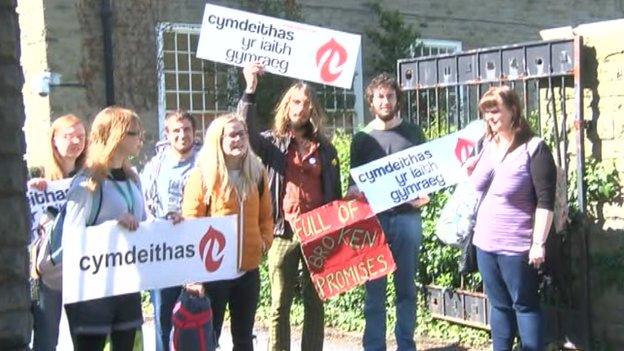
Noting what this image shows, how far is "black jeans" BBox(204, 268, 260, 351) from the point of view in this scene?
567 centimetres

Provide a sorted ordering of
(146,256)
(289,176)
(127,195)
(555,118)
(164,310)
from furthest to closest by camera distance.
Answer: (555,118) < (289,176) < (164,310) < (146,256) < (127,195)

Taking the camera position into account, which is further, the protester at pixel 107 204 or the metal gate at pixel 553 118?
the metal gate at pixel 553 118

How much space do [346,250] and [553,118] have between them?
1.62 meters

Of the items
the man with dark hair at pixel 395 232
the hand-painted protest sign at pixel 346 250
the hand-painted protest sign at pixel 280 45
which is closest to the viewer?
the hand-painted protest sign at pixel 346 250

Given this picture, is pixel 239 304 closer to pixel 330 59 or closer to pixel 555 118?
pixel 330 59

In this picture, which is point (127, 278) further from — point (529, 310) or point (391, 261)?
point (529, 310)

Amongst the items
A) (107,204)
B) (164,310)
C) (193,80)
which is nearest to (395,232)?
(164,310)

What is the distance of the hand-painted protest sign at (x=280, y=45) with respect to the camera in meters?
6.67

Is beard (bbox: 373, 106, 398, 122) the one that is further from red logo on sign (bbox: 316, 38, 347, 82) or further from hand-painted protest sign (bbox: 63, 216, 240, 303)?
hand-painted protest sign (bbox: 63, 216, 240, 303)

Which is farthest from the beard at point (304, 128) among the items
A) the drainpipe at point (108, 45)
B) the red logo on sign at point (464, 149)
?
the drainpipe at point (108, 45)

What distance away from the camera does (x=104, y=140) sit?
506 cm

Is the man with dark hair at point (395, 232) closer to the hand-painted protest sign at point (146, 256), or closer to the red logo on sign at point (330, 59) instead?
the red logo on sign at point (330, 59)

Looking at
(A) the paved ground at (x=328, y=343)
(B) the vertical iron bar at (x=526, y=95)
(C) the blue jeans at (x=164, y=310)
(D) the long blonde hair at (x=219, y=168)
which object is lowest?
(A) the paved ground at (x=328, y=343)

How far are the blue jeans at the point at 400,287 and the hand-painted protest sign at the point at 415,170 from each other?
17 cm
